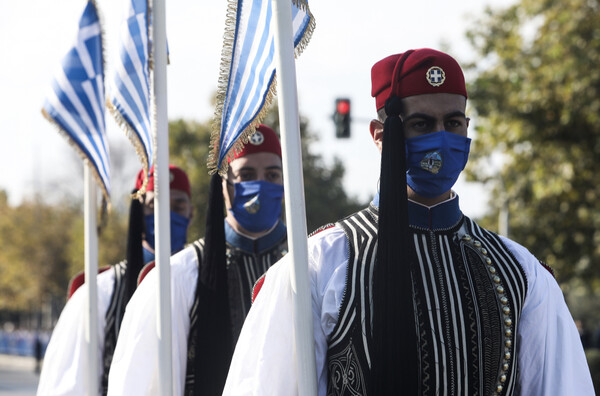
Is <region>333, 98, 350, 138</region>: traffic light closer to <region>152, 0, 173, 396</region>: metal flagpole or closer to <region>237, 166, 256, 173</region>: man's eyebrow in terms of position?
<region>237, 166, 256, 173</region>: man's eyebrow

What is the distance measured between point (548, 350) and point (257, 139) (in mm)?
2596

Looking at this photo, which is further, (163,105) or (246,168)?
(246,168)

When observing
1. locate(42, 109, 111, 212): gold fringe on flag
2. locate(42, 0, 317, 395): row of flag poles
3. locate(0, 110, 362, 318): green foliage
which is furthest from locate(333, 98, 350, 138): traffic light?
locate(0, 110, 362, 318): green foliage

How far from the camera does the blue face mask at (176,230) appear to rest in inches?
257

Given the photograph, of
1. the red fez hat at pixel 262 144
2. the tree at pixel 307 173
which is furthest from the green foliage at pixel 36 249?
the red fez hat at pixel 262 144

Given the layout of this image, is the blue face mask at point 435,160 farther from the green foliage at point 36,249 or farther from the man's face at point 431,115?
the green foliage at point 36,249

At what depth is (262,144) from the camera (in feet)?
17.9

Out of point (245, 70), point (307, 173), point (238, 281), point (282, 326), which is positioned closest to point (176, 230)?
point (238, 281)

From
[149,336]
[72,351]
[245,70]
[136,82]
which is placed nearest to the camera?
[245,70]

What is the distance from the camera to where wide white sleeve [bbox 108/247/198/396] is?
4477 millimetres

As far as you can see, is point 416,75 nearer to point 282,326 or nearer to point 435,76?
point 435,76

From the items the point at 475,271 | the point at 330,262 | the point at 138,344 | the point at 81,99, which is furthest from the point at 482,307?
the point at 81,99

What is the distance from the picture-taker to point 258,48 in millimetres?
3744

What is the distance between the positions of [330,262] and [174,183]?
362 cm
